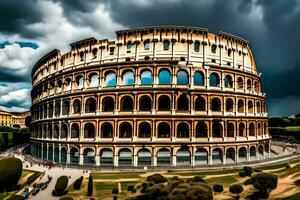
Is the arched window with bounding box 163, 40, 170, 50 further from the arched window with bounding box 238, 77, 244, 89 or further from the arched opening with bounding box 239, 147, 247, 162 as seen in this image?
the arched opening with bounding box 239, 147, 247, 162

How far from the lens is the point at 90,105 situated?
150 feet

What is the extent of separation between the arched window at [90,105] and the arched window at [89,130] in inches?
97.4

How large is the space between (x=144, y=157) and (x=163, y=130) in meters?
5.23

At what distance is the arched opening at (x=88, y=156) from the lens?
4269 cm

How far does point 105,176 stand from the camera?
3453 cm

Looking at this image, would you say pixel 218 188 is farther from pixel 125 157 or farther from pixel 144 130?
pixel 125 157

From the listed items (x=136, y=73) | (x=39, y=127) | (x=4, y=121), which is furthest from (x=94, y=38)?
(x=4, y=121)

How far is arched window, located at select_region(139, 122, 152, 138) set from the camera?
41812mm

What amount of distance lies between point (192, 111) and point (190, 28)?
13.8m

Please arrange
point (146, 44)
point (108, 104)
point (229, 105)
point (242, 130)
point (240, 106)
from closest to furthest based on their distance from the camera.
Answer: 1. point (146, 44)
2. point (108, 104)
3. point (229, 105)
4. point (242, 130)
5. point (240, 106)

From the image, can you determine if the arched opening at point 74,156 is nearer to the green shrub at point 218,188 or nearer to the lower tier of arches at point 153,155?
the lower tier of arches at point 153,155

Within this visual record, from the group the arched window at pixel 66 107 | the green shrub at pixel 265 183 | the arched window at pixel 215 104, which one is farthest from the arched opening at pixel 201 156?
the arched window at pixel 66 107

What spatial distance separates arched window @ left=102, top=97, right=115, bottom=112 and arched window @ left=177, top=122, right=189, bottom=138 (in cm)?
1137

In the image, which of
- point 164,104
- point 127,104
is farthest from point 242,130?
point 127,104
